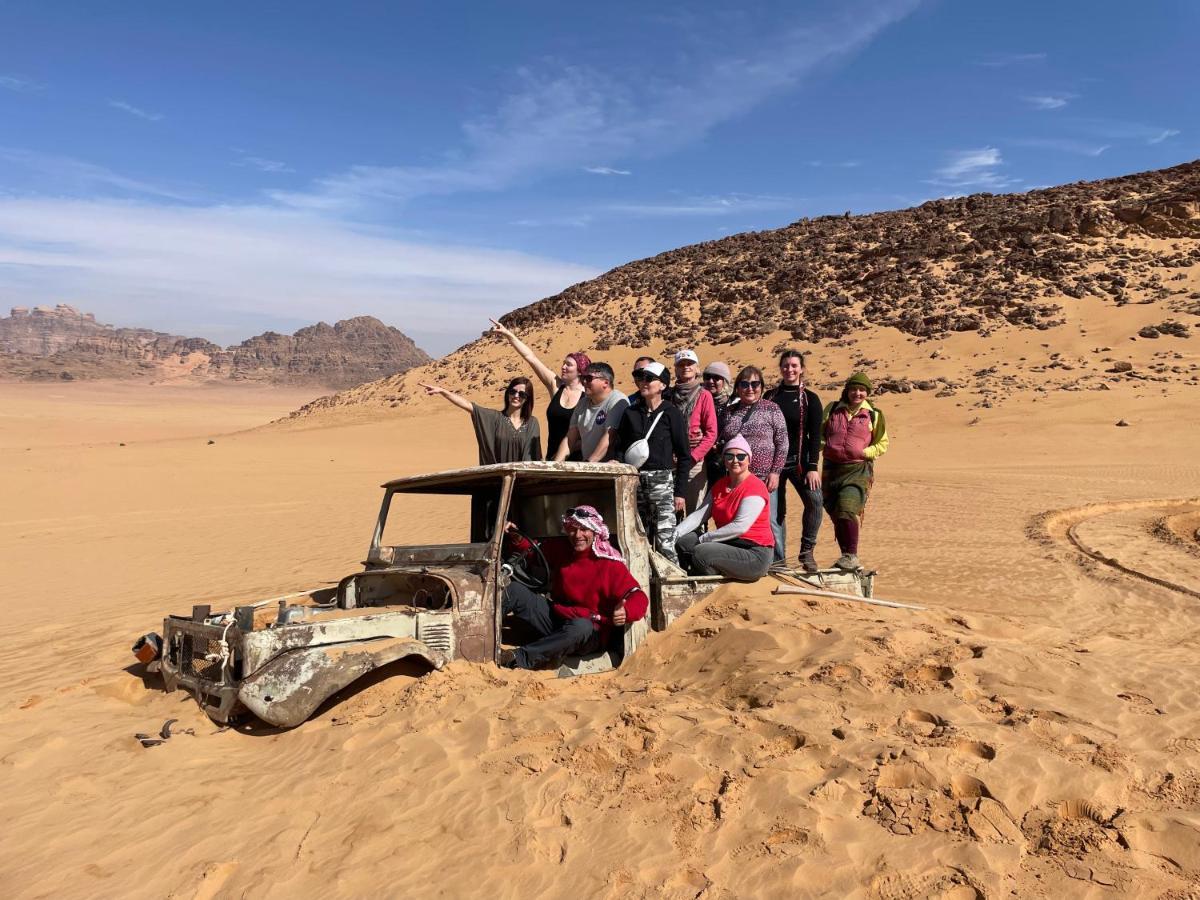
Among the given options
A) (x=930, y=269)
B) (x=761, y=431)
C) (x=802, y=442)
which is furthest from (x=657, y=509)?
(x=930, y=269)

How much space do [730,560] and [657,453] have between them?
0.90 metres

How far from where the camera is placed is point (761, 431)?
640 cm

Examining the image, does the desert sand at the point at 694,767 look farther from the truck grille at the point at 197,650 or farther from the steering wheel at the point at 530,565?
the steering wheel at the point at 530,565

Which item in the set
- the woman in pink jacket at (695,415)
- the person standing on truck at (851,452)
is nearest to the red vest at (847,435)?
the person standing on truck at (851,452)

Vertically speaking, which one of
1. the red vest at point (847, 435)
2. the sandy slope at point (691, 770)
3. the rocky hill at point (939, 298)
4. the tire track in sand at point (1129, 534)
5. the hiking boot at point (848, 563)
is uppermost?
the rocky hill at point (939, 298)

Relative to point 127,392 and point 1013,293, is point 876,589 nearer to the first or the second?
point 1013,293

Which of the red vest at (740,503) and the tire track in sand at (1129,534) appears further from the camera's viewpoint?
the tire track in sand at (1129,534)

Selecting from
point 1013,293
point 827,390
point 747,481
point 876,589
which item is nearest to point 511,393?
point 747,481

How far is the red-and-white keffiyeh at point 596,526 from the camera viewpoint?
4.82 meters

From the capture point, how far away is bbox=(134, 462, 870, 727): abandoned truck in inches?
163

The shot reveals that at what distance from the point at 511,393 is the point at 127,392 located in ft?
407

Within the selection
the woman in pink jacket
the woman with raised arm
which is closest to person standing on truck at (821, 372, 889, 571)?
the woman in pink jacket

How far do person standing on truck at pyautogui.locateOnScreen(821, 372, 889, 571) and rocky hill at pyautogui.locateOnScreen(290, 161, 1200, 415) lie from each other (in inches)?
868

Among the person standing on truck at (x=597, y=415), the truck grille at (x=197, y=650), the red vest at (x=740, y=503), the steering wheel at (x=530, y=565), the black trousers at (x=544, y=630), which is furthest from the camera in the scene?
the person standing on truck at (x=597, y=415)
